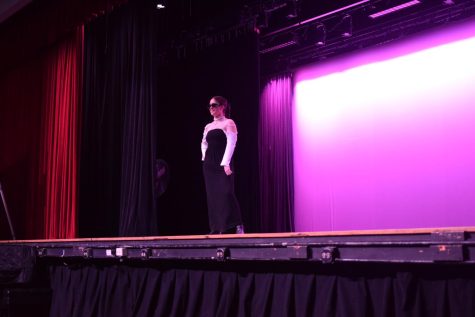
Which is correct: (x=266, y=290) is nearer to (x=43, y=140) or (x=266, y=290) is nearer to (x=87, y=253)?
(x=87, y=253)

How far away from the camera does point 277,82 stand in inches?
347

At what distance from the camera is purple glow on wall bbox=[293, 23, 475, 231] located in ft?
22.1

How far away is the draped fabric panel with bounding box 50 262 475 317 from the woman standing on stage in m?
1.05

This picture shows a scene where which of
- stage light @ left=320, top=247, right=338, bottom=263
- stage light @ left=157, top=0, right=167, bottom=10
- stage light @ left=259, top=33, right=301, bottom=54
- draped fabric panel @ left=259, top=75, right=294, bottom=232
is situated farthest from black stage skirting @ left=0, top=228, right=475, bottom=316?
stage light @ left=259, top=33, right=301, bottom=54

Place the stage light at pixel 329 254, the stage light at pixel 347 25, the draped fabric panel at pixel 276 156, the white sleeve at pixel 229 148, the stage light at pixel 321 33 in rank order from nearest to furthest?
the stage light at pixel 329 254 → the white sleeve at pixel 229 148 → the stage light at pixel 347 25 → the stage light at pixel 321 33 → the draped fabric panel at pixel 276 156

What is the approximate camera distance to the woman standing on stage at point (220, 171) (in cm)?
445

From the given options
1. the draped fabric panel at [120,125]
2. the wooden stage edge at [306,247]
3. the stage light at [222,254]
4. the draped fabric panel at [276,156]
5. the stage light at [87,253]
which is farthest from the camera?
the draped fabric panel at [276,156]

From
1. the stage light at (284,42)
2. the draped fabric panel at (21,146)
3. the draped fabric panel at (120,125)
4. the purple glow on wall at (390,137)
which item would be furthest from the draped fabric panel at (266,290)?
the stage light at (284,42)

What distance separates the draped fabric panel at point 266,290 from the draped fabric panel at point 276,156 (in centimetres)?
482

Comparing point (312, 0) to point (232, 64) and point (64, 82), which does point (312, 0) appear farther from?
point (64, 82)

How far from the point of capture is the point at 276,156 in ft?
28.7

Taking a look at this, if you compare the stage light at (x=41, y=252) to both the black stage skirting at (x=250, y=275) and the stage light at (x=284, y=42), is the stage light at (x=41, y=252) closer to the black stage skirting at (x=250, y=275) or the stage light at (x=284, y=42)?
the black stage skirting at (x=250, y=275)

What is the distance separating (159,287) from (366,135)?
4961 millimetres

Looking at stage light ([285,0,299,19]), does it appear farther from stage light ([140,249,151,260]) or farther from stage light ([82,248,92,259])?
stage light ([140,249,151,260])
